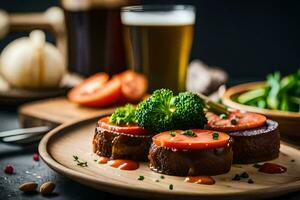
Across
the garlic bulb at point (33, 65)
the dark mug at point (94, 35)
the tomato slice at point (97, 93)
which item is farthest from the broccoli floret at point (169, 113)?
the dark mug at point (94, 35)

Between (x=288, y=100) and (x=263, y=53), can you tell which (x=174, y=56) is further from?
(x=263, y=53)

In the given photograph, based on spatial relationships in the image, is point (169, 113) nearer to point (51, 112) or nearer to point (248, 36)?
point (51, 112)

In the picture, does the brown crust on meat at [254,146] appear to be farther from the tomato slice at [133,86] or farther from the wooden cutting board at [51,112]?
the tomato slice at [133,86]

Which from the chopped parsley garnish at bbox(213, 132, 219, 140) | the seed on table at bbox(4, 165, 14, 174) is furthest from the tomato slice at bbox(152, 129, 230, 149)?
the seed on table at bbox(4, 165, 14, 174)

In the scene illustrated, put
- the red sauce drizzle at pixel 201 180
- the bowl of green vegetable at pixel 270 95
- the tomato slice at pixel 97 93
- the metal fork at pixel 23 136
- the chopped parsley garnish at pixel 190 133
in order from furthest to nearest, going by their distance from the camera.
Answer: the tomato slice at pixel 97 93 → the bowl of green vegetable at pixel 270 95 → the metal fork at pixel 23 136 → the chopped parsley garnish at pixel 190 133 → the red sauce drizzle at pixel 201 180

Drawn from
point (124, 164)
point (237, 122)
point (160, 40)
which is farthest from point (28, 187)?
point (160, 40)

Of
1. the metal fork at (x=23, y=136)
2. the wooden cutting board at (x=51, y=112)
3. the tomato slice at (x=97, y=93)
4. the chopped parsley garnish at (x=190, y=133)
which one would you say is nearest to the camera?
the chopped parsley garnish at (x=190, y=133)

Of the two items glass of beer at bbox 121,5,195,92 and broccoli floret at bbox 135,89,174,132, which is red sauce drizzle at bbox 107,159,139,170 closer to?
broccoli floret at bbox 135,89,174,132
